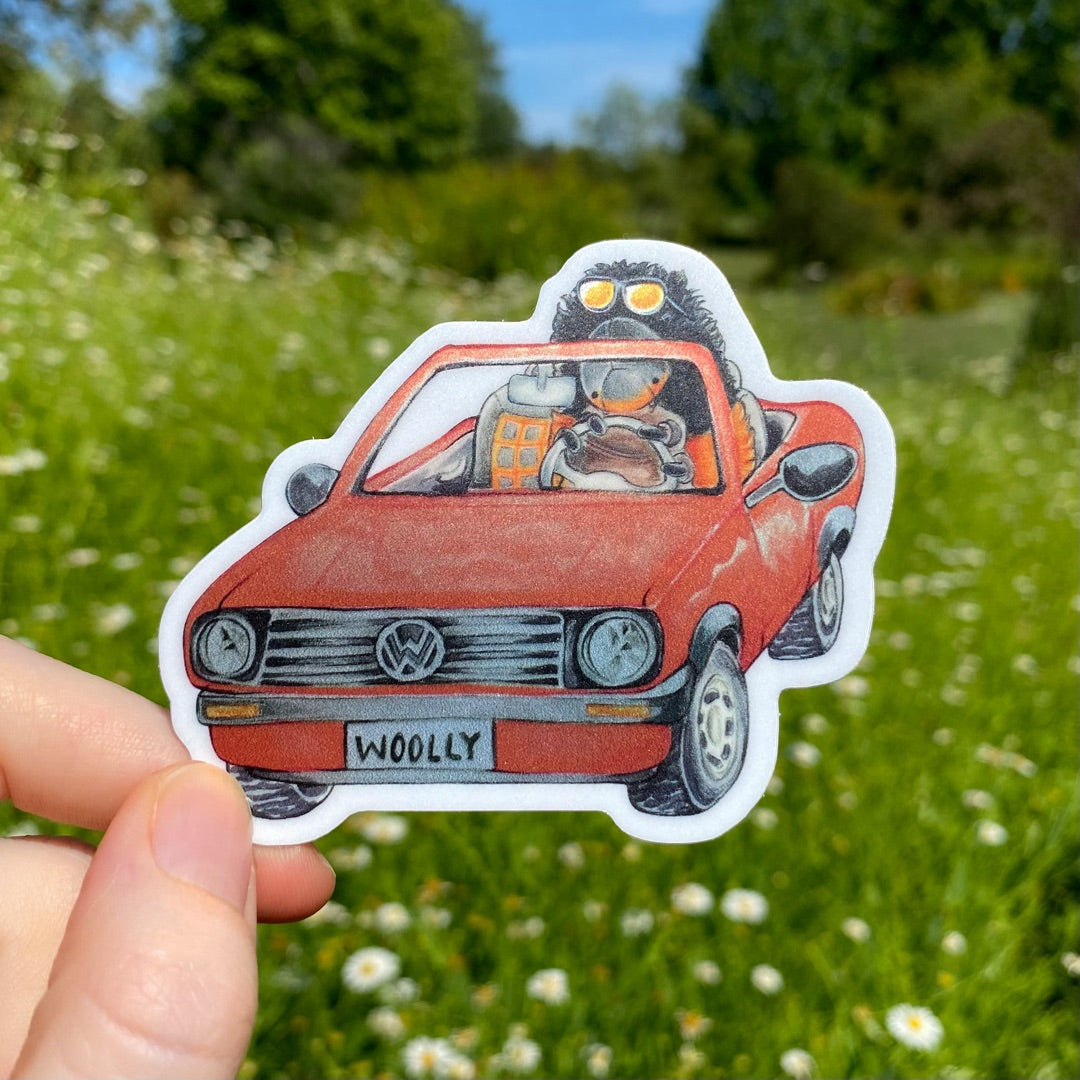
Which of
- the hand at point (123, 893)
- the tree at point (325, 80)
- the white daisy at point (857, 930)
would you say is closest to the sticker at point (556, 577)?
the hand at point (123, 893)

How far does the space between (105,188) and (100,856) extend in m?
4.51

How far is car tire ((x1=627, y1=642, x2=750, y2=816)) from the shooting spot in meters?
1.08

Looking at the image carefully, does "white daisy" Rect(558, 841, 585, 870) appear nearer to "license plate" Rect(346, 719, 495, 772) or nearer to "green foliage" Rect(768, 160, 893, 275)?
"license plate" Rect(346, 719, 495, 772)

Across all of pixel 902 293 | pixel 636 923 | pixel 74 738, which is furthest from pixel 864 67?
pixel 74 738

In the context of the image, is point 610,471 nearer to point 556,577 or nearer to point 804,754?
point 556,577

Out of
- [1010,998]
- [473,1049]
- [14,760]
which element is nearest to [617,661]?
[14,760]

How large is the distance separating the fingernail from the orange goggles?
2.20 ft

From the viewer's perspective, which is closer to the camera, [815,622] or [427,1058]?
[815,622]

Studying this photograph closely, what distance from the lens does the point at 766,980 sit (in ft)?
5.58

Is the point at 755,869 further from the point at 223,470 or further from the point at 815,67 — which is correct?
the point at 815,67

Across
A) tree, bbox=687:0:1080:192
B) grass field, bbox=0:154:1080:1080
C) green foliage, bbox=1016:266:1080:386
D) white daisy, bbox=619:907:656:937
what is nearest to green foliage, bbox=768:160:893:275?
green foliage, bbox=1016:266:1080:386

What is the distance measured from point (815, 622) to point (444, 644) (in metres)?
0.42

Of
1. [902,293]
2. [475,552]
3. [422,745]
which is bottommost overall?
[422,745]

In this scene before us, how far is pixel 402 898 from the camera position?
188cm
